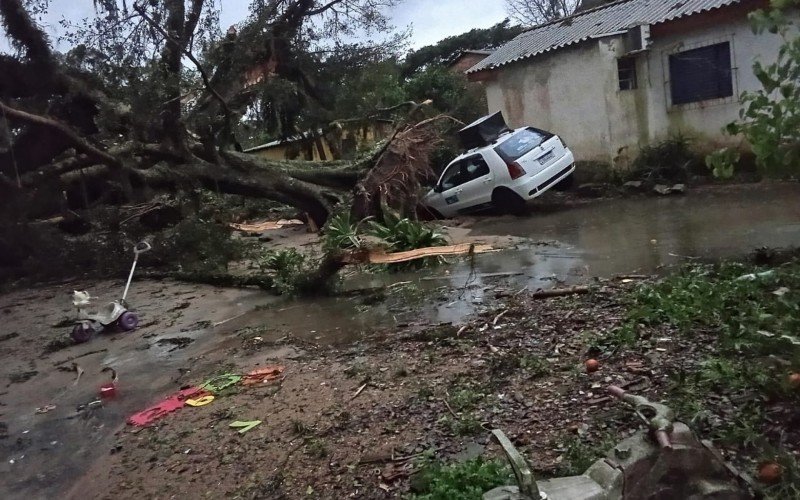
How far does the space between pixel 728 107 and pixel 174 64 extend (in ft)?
36.6

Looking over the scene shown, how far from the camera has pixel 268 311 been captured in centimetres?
859

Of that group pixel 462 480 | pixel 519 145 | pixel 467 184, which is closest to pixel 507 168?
pixel 519 145

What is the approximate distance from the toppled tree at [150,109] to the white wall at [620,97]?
4.66m

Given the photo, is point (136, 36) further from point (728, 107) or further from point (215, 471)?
point (728, 107)

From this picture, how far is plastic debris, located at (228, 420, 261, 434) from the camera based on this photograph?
4637 millimetres

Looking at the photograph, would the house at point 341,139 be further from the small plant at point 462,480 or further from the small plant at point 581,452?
the small plant at point 462,480

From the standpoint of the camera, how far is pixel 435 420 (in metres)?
4.19

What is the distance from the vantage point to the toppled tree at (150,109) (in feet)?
39.1

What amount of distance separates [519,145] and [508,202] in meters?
1.20

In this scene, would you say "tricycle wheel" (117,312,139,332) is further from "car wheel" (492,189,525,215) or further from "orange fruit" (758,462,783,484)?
"car wheel" (492,189,525,215)

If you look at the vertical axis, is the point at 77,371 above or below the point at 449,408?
→ below

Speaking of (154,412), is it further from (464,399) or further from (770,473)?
(770,473)

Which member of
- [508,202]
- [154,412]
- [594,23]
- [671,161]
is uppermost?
[594,23]

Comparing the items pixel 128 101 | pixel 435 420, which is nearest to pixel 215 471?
pixel 435 420
